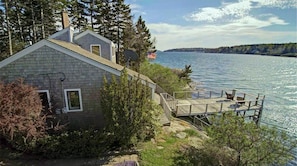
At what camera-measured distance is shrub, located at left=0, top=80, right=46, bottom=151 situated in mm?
7340

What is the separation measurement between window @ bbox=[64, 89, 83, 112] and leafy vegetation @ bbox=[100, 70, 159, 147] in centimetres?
208

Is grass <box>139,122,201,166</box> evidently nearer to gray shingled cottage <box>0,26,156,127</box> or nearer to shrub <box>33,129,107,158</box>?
shrub <box>33,129,107,158</box>

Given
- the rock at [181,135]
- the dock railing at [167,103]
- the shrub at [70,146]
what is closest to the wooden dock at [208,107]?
the dock railing at [167,103]

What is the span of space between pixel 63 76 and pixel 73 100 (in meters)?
1.51

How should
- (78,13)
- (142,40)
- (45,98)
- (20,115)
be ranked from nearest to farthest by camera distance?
1. (20,115)
2. (45,98)
3. (142,40)
4. (78,13)

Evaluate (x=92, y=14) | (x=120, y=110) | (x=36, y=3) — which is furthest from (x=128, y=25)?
(x=120, y=110)

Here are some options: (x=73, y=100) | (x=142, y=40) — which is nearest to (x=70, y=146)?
(x=73, y=100)

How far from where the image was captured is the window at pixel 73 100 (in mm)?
10266

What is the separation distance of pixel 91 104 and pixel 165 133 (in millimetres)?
4600

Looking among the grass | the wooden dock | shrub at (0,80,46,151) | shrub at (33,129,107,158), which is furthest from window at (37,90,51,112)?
the wooden dock

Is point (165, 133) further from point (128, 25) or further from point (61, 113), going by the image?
point (128, 25)

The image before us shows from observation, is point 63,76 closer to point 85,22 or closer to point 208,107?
point 208,107

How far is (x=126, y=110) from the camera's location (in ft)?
27.7

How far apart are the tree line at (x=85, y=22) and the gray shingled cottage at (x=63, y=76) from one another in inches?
748
